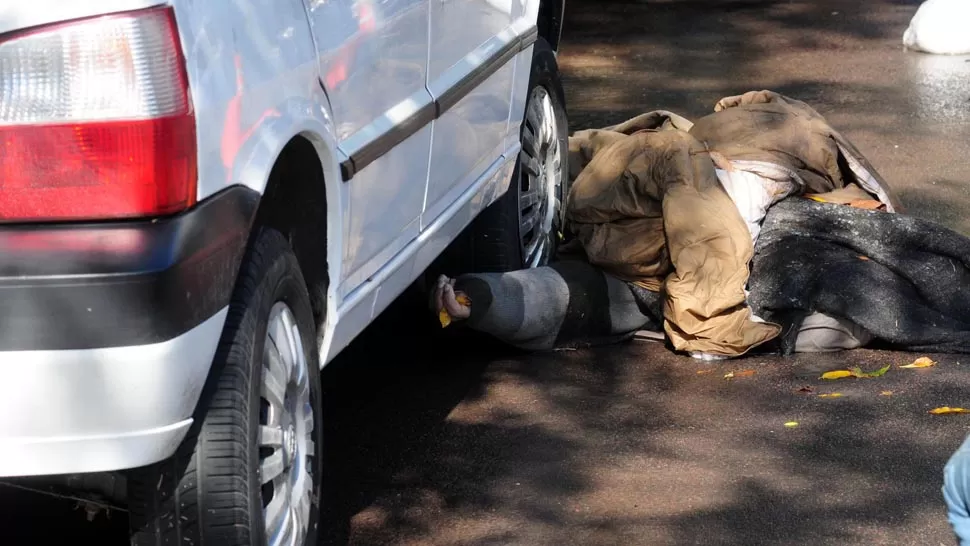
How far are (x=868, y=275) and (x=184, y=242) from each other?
307cm

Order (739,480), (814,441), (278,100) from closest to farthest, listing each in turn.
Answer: (278,100), (739,480), (814,441)

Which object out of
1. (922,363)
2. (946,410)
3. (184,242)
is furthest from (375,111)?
(922,363)

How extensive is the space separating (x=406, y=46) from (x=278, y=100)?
86cm

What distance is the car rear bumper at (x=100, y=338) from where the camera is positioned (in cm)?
226

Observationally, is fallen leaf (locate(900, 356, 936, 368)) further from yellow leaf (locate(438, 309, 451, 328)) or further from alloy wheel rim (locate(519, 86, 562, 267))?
yellow leaf (locate(438, 309, 451, 328))

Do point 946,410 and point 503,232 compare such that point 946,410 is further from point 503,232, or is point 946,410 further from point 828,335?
point 503,232

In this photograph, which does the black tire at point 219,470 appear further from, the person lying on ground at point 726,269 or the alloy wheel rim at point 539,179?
the alloy wheel rim at point 539,179

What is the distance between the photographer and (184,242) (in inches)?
91.9

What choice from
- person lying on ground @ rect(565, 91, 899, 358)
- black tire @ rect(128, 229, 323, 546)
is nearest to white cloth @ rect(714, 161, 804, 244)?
person lying on ground @ rect(565, 91, 899, 358)

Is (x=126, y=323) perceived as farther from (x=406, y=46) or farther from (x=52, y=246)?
(x=406, y=46)

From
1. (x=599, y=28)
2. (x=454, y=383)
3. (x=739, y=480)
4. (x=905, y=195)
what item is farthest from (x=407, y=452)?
(x=599, y=28)

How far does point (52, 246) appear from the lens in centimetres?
228

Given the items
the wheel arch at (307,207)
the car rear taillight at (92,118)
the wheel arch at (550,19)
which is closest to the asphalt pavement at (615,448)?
the wheel arch at (307,207)

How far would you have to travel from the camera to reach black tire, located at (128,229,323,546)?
2521mm
